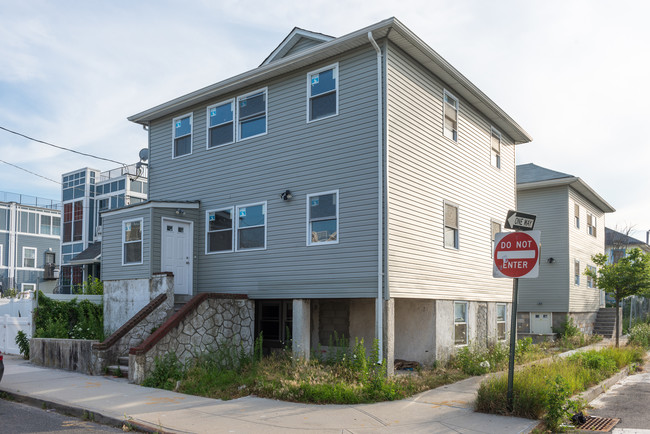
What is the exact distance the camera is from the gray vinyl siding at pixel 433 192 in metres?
12.3

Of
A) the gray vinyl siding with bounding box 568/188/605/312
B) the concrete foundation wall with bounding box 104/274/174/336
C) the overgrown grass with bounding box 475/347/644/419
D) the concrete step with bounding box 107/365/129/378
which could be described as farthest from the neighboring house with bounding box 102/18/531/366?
the gray vinyl siding with bounding box 568/188/605/312

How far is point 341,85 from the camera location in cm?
1285

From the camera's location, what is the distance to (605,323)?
88.1 feet

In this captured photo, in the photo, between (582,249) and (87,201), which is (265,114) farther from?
(87,201)

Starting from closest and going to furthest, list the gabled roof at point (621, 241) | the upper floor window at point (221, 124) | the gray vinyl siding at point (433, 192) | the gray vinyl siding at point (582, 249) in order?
1. the gray vinyl siding at point (433, 192)
2. the upper floor window at point (221, 124)
3. the gray vinyl siding at point (582, 249)
4. the gabled roof at point (621, 241)

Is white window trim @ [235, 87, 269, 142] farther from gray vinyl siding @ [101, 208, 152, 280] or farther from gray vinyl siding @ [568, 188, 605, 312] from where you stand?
gray vinyl siding @ [568, 188, 605, 312]

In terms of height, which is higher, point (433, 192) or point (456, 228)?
point (433, 192)

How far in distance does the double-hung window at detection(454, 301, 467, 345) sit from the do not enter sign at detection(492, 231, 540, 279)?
6589 mm

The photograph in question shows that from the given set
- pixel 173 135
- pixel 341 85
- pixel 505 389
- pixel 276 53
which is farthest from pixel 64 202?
pixel 505 389

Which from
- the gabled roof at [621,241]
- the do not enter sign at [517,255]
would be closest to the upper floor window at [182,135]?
the do not enter sign at [517,255]

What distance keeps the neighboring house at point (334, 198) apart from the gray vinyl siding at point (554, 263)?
6.97 m

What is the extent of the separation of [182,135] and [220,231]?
3338 millimetres

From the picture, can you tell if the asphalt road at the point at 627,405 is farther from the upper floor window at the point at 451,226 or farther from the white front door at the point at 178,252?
the white front door at the point at 178,252

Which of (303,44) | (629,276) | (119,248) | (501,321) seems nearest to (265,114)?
(303,44)
